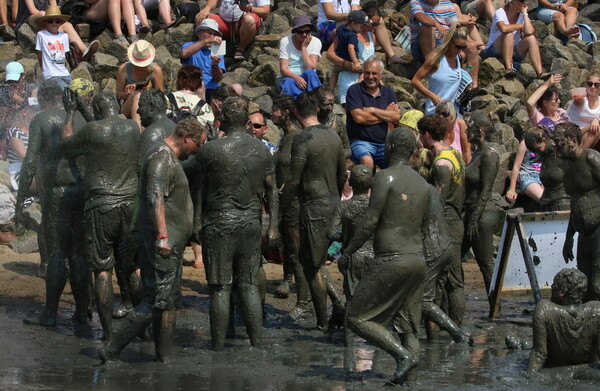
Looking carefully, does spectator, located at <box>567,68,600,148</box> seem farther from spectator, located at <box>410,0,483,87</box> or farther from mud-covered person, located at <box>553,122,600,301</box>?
mud-covered person, located at <box>553,122,600,301</box>

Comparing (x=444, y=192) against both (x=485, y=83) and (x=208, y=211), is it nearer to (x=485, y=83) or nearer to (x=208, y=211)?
(x=208, y=211)

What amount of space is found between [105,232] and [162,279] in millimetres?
1224

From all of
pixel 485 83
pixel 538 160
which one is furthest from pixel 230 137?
pixel 485 83

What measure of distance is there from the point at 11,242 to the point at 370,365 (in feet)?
19.2

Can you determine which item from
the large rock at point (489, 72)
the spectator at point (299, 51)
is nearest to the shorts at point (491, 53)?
the large rock at point (489, 72)

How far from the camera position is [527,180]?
1511 centimetres

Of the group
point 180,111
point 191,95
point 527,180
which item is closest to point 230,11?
point 191,95

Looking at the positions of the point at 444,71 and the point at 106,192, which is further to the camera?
the point at 444,71

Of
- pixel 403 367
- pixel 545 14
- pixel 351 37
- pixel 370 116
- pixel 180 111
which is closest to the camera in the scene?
pixel 403 367

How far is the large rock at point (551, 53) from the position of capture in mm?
19578

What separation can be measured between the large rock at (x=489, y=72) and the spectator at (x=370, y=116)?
485cm

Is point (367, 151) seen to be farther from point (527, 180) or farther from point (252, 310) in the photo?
point (252, 310)

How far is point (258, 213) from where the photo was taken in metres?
10.3

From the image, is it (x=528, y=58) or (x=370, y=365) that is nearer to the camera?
(x=370, y=365)
